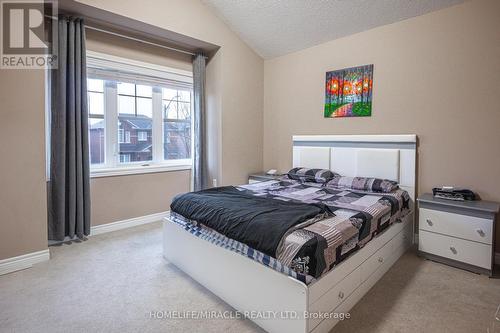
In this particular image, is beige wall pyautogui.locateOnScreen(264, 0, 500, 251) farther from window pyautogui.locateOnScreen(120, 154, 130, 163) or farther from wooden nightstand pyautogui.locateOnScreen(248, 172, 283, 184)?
window pyautogui.locateOnScreen(120, 154, 130, 163)

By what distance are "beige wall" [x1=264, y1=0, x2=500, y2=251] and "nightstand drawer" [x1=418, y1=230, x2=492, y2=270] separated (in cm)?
58

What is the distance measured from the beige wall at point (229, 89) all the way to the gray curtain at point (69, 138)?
101 cm

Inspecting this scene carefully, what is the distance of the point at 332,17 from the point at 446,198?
2388 millimetres

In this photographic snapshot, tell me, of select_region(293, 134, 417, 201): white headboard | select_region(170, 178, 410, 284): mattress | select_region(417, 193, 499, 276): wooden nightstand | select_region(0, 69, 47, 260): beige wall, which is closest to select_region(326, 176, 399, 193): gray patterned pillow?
select_region(170, 178, 410, 284): mattress

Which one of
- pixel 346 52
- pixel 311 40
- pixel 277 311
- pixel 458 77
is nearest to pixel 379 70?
pixel 346 52

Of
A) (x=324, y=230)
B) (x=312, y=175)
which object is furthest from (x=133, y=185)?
(x=324, y=230)

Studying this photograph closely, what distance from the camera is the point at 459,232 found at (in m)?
2.53

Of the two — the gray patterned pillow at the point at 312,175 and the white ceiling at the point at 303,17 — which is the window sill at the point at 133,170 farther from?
the white ceiling at the point at 303,17

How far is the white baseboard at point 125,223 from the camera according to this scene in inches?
135

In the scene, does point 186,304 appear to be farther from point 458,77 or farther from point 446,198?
point 458,77

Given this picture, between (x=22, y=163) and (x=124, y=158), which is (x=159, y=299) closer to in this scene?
(x=22, y=163)

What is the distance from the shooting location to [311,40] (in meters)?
3.89

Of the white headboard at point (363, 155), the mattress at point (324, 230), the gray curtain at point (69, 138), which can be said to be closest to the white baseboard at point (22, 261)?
the gray curtain at point (69, 138)
